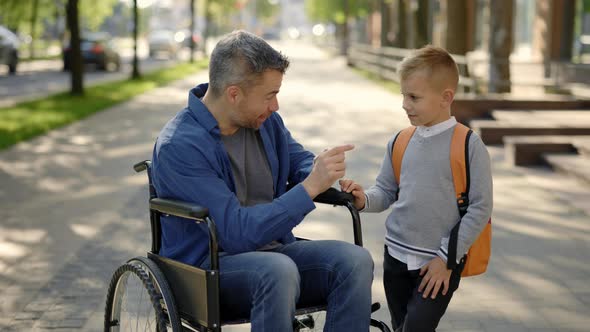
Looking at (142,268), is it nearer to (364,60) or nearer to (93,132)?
(93,132)

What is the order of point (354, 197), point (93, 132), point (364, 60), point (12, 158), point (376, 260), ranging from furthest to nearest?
point (364, 60), point (93, 132), point (12, 158), point (376, 260), point (354, 197)

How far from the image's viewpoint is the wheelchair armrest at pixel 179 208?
299cm

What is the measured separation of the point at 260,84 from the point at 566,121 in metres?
9.56

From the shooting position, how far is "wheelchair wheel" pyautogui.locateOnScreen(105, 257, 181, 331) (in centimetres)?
315

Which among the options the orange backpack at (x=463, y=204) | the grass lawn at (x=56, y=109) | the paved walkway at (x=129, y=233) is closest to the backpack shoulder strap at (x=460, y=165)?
the orange backpack at (x=463, y=204)

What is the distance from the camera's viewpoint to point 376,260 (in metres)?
5.89

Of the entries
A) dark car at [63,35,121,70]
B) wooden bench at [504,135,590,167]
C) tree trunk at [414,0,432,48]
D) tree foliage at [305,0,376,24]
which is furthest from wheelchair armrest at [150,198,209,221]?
tree foliage at [305,0,376,24]

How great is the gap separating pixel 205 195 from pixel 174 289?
42cm

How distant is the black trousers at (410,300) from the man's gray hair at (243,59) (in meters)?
0.89

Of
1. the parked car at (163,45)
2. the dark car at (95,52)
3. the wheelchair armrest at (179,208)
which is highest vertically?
the wheelchair armrest at (179,208)

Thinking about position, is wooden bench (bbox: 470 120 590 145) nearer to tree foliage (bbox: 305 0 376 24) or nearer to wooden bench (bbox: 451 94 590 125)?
wooden bench (bbox: 451 94 590 125)

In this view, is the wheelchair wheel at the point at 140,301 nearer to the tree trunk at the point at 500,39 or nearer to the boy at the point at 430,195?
the boy at the point at 430,195

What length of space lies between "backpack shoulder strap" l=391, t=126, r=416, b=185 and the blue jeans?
1.25 feet

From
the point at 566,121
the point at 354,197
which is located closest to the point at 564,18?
the point at 566,121
